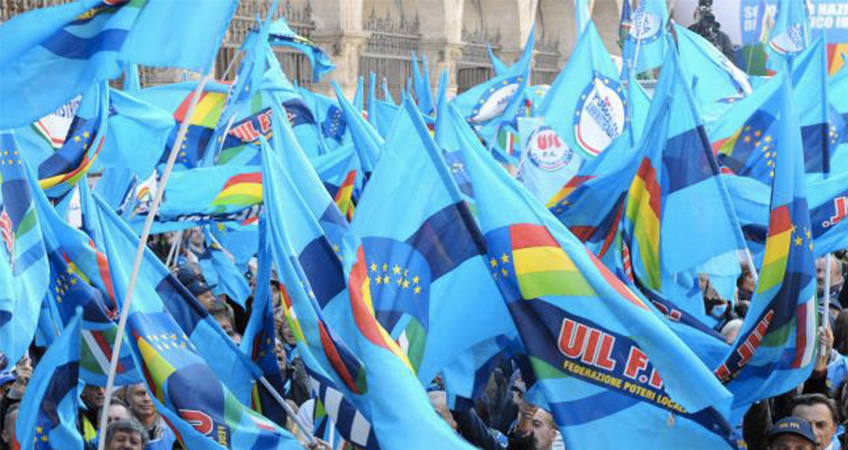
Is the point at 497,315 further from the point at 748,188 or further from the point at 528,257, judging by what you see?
the point at 748,188

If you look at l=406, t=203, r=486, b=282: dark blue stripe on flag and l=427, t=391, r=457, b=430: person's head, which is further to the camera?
l=427, t=391, r=457, b=430: person's head

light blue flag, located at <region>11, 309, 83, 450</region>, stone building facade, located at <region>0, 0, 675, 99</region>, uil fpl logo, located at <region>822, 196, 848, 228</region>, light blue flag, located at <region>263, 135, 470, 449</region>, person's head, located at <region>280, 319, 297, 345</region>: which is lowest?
stone building facade, located at <region>0, 0, 675, 99</region>

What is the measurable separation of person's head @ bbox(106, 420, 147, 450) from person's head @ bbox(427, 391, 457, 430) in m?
1.19

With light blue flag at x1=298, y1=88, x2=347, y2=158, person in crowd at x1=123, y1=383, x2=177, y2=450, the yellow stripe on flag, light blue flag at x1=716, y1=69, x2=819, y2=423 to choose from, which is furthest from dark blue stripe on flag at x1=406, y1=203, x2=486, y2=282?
light blue flag at x1=298, y1=88, x2=347, y2=158

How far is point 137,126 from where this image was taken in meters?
9.12

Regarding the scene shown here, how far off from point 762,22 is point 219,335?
21272mm

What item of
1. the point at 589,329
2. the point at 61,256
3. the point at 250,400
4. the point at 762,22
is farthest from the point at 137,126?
the point at 762,22

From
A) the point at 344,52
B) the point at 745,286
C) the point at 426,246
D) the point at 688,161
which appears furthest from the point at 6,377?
the point at 344,52

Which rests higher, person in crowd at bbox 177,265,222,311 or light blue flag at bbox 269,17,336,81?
light blue flag at bbox 269,17,336,81

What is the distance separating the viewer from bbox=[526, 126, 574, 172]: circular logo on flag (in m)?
12.1

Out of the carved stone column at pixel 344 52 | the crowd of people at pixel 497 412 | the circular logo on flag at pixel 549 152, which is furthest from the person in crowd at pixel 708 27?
the crowd of people at pixel 497 412

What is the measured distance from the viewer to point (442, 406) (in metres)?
6.11

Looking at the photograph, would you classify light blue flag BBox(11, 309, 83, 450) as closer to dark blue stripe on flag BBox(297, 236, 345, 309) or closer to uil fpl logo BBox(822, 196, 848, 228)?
dark blue stripe on flag BBox(297, 236, 345, 309)

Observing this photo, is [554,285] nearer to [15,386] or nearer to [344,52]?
[15,386]
